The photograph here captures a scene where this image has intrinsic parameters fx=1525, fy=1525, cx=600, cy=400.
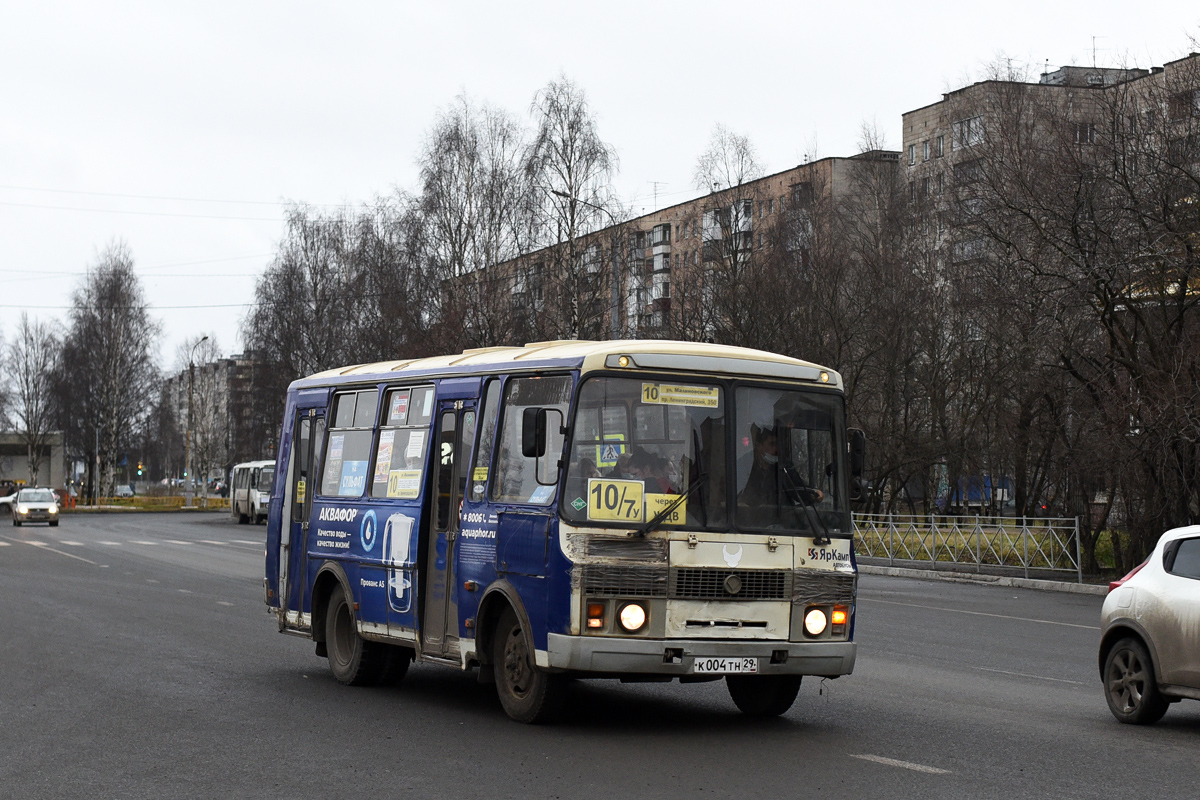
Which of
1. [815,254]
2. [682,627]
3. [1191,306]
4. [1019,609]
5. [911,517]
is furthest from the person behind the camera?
[815,254]

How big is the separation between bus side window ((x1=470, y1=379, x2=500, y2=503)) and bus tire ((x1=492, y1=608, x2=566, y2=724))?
102 cm

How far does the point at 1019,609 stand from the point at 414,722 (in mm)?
15493

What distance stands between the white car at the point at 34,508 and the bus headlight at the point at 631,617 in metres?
55.1

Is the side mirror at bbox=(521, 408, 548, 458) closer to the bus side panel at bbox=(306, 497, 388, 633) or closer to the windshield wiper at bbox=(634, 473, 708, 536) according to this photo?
the windshield wiper at bbox=(634, 473, 708, 536)

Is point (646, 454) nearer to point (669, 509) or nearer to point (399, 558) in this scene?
point (669, 509)

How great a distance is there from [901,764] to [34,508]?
2256 inches

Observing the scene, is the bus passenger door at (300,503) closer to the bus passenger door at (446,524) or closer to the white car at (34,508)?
the bus passenger door at (446,524)

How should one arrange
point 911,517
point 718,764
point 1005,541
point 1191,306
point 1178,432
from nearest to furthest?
1. point 718,764
2. point 1178,432
3. point 1191,306
4. point 1005,541
5. point 911,517

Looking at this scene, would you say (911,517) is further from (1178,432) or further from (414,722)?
(414,722)

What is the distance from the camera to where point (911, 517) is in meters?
36.5

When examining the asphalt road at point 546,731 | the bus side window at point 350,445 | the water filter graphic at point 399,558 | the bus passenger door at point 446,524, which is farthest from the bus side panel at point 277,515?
the bus passenger door at point 446,524

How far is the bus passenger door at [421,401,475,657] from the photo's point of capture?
38.0 ft

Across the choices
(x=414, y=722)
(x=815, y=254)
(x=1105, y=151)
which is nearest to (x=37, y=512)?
(x=815, y=254)

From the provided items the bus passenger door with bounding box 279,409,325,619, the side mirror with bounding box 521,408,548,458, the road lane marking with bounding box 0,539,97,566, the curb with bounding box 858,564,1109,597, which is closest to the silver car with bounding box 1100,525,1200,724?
the side mirror with bounding box 521,408,548,458
